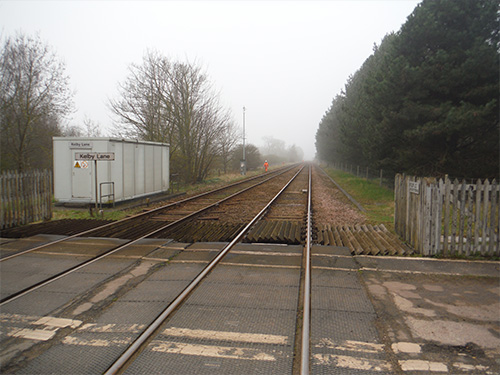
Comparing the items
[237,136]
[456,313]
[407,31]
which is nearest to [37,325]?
[456,313]

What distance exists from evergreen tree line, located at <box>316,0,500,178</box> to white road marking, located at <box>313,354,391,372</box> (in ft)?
43.7

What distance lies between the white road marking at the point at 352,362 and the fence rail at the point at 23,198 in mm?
9265

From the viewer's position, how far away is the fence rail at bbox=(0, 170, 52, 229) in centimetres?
907

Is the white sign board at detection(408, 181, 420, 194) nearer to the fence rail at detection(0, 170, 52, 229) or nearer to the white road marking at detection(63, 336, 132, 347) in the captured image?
the white road marking at detection(63, 336, 132, 347)

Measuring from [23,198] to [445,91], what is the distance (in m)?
16.6

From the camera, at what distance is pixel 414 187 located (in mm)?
7320

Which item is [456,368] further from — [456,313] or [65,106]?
[65,106]

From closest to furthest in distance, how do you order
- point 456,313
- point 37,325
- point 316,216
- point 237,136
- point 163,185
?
point 37,325
point 456,313
point 316,216
point 163,185
point 237,136

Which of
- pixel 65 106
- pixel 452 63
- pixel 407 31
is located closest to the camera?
pixel 452 63

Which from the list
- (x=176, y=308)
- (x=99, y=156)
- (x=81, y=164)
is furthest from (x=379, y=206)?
(x=176, y=308)

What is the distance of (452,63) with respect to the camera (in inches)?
576

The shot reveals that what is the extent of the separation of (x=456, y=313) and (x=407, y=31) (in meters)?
16.3

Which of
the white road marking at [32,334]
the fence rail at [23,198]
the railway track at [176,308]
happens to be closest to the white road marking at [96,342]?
the railway track at [176,308]

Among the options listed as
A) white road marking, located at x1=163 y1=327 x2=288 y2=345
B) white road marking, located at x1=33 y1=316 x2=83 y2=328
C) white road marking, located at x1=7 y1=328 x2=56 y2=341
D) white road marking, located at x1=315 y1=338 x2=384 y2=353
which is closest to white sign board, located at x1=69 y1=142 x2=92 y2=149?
white road marking, located at x1=33 y1=316 x2=83 y2=328
